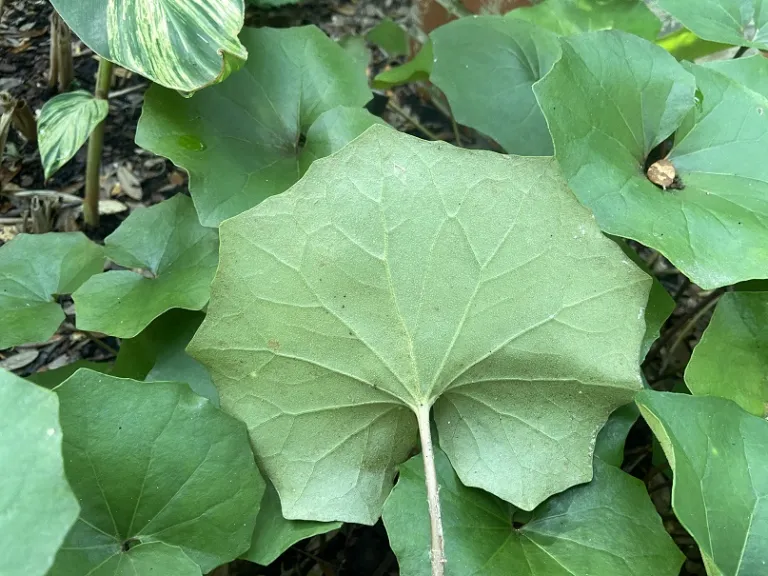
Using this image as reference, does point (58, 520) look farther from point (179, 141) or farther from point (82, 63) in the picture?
point (82, 63)

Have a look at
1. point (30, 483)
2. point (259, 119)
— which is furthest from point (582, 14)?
point (30, 483)

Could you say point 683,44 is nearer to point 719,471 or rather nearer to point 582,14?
point 582,14

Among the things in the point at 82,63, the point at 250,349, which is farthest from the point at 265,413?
the point at 82,63

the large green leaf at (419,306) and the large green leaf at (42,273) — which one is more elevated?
the large green leaf at (419,306)

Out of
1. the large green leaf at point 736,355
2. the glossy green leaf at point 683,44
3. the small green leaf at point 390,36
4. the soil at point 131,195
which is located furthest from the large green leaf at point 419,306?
the small green leaf at point 390,36

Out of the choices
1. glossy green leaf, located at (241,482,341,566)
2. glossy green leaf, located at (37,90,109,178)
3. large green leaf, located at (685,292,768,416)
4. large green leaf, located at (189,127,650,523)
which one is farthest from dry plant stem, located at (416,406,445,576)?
glossy green leaf, located at (37,90,109,178)

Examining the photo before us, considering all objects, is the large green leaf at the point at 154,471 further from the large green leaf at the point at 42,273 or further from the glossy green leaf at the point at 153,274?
the large green leaf at the point at 42,273
